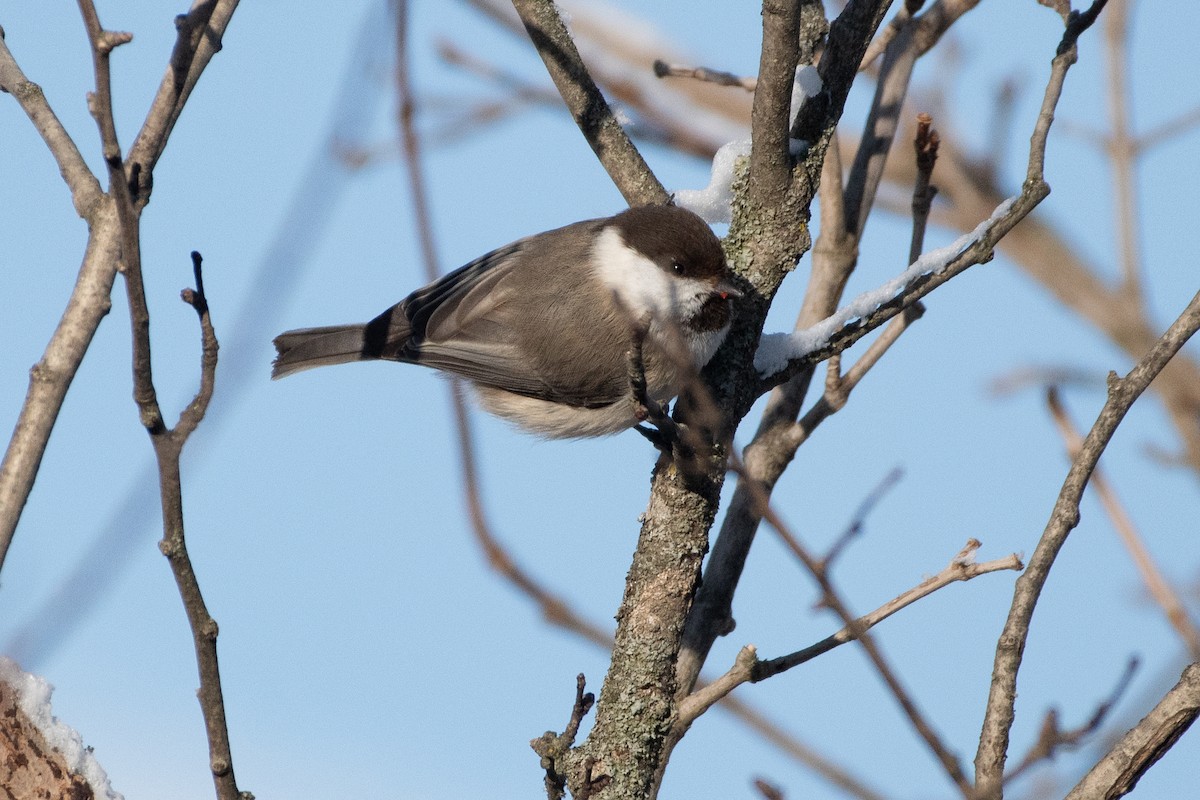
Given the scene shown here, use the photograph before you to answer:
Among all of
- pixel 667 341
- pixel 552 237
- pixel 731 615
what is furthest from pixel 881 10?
pixel 731 615

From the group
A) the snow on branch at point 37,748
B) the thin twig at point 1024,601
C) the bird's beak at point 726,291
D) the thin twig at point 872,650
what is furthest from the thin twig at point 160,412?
the bird's beak at point 726,291

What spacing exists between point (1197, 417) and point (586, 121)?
3538 mm

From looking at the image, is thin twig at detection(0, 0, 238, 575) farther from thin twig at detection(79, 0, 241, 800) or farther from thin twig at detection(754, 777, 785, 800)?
thin twig at detection(754, 777, 785, 800)

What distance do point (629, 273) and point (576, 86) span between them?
600 mm

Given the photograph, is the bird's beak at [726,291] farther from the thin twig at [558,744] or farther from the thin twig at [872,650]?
the thin twig at [872,650]

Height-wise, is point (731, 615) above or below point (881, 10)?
below

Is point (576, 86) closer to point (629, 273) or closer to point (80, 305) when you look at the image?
point (629, 273)

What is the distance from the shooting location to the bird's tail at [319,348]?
12.2 feet

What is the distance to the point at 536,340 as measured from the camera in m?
3.44

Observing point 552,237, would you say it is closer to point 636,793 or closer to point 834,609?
point 636,793

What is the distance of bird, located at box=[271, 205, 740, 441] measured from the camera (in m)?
3.16

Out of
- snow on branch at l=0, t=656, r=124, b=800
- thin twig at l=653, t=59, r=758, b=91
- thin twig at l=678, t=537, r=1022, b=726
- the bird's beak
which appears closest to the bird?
the bird's beak

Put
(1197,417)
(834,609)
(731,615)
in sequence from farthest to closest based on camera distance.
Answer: (1197,417), (731,615), (834,609)

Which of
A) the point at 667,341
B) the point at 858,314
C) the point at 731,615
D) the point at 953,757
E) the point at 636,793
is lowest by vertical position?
the point at 953,757
